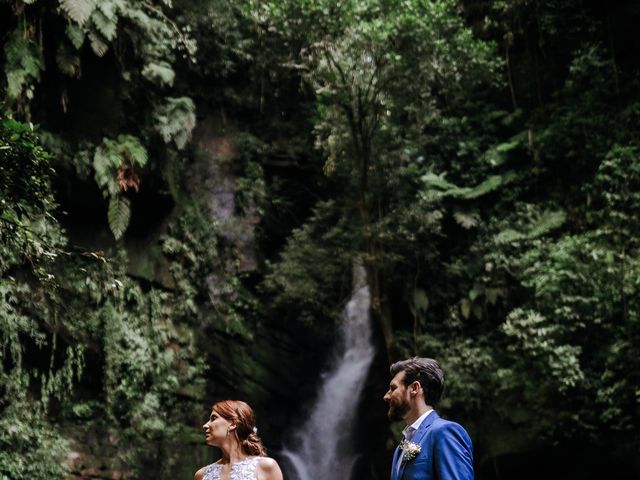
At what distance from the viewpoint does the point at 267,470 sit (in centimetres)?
389

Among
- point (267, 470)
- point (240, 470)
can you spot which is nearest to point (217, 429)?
point (240, 470)

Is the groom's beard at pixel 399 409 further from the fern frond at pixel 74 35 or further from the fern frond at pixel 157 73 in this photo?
the fern frond at pixel 157 73

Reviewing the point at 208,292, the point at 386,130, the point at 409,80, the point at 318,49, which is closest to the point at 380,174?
the point at 386,130

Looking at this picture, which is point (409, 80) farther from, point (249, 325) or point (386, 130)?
point (249, 325)

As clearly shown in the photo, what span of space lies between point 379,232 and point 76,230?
17.8ft

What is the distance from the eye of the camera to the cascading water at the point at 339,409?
12.9 m

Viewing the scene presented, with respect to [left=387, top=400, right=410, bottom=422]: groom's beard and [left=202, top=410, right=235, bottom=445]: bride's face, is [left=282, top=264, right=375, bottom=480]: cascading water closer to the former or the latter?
[left=202, top=410, right=235, bottom=445]: bride's face

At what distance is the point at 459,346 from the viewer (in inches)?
440

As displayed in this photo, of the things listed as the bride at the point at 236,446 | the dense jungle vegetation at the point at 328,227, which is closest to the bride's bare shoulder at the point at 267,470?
the bride at the point at 236,446

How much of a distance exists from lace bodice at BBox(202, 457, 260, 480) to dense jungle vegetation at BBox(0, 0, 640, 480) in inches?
178

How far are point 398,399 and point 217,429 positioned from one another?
1323 millimetres

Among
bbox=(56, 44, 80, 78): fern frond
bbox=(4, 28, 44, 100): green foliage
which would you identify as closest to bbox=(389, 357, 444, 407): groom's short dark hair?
bbox=(4, 28, 44, 100): green foliage

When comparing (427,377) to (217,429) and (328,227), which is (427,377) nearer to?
(217,429)

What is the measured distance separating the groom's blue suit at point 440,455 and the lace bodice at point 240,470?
120 centimetres
